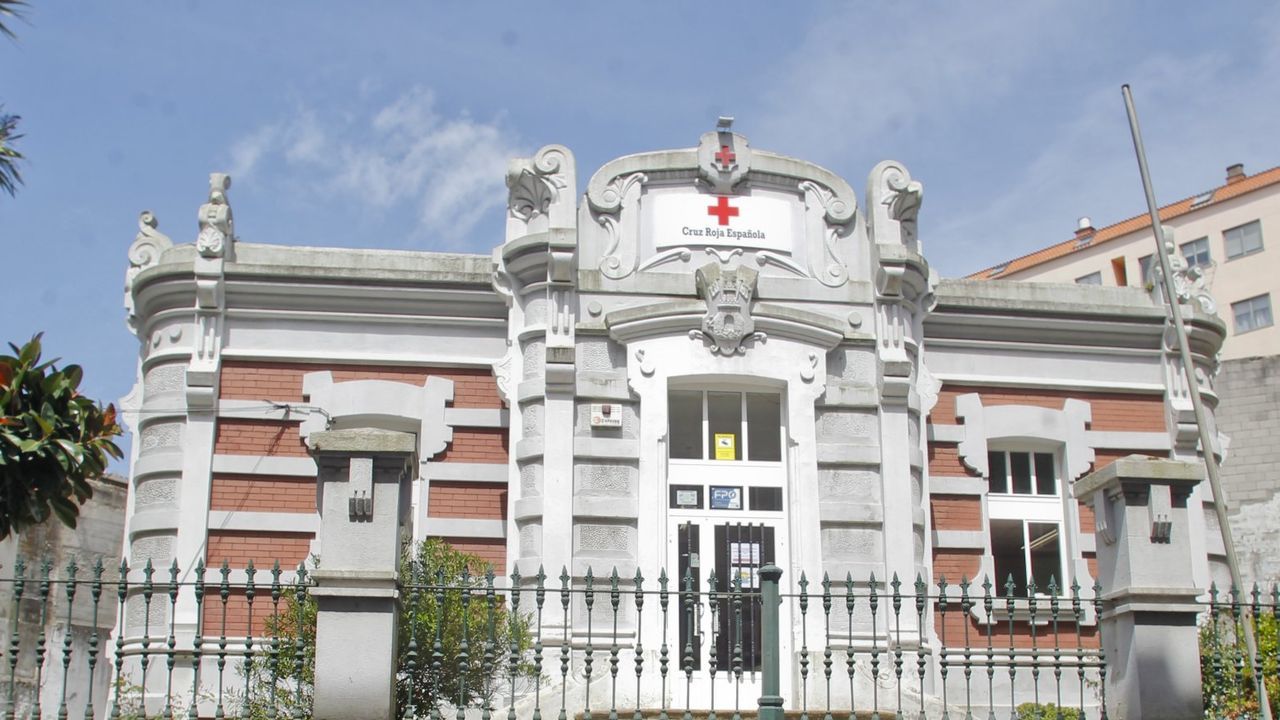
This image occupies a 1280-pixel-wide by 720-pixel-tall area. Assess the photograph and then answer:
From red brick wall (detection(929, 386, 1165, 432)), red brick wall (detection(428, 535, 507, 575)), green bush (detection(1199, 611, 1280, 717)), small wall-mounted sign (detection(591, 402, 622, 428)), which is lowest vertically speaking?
green bush (detection(1199, 611, 1280, 717))

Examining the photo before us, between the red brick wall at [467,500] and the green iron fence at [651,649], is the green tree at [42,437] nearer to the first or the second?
the green iron fence at [651,649]

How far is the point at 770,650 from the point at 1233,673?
5.50 m

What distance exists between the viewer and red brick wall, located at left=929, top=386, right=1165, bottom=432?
1817 cm

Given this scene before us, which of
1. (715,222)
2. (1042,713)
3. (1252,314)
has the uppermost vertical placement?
(1252,314)

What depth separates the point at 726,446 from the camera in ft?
54.2

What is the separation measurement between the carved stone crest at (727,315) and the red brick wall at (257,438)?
4916 millimetres

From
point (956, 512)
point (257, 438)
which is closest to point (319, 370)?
point (257, 438)

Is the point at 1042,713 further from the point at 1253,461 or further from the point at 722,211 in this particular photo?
the point at 1253,461

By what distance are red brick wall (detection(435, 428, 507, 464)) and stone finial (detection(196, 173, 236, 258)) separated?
3555 mm

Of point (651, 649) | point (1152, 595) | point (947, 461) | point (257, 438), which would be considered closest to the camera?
point (1152, 595)

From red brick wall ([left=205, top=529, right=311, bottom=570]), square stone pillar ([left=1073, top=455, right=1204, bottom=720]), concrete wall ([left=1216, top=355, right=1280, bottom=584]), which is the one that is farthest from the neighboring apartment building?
square stone pillar ([left=1073, top=455, right=1204, bottom=720])

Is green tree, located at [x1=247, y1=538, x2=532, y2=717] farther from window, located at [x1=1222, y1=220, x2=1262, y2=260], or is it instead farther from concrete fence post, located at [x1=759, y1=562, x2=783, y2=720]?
window, located at [x1=1222, y1=220, x2=1262, y2=260]

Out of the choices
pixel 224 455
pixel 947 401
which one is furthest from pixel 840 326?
pixel 224 455

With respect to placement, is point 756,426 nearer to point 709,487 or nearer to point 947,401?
point 709,487
